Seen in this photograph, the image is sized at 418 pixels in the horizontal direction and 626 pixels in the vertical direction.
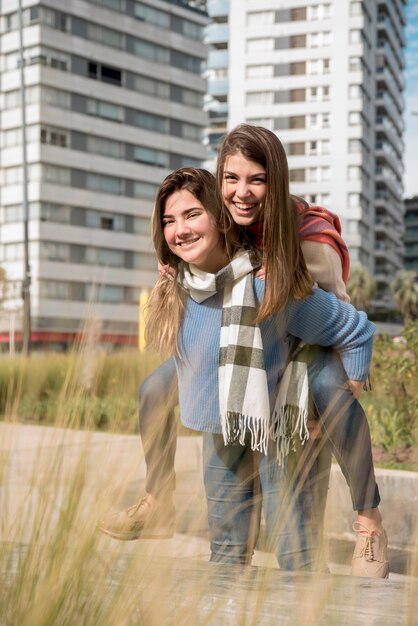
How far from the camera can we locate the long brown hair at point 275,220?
2322 mm

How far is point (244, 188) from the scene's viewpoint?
241 cm

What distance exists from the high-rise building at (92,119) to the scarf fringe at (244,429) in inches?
2084

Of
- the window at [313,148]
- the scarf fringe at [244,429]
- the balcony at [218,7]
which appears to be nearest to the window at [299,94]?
the window at [313,148]

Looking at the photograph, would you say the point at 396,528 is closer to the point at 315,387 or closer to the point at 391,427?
the point at 391,427

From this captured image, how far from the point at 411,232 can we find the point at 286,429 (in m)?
128

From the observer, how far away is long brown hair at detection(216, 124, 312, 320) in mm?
2322

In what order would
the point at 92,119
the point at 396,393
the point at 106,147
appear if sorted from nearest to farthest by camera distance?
the point at 396,393 → the point at 92,119 → the point at 106,147

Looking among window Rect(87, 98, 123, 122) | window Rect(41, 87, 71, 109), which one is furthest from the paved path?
window Rect(87, 98, 123, 122)

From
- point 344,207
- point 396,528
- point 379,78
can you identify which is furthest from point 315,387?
point 379,78

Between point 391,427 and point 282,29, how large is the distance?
276 ft

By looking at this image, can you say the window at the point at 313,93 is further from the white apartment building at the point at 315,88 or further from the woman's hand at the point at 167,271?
the woman's hand at the point at 167,271

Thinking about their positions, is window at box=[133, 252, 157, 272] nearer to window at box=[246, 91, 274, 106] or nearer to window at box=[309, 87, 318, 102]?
window at box=[309, 87, 318, 102]

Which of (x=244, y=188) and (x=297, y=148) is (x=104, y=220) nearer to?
(x=297, y=148)

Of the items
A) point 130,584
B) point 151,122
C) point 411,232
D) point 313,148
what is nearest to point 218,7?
point 313,148
